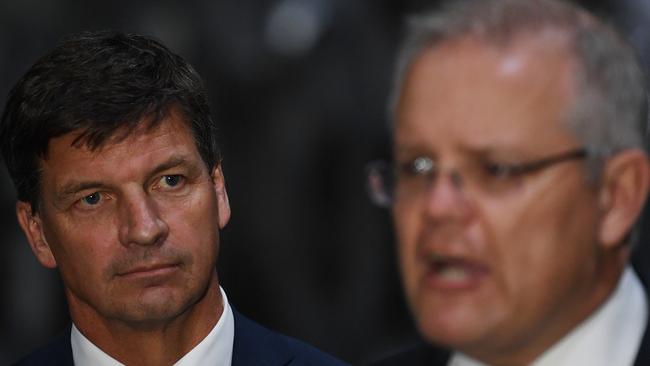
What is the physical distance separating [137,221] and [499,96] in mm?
1455

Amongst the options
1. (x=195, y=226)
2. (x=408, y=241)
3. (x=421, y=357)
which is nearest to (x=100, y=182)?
(x=195, y=226)

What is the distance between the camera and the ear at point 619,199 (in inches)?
108

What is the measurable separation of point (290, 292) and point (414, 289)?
6.03 metres

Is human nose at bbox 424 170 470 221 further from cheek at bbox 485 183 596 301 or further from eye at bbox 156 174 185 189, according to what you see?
eye at bbox 156 174 185 189

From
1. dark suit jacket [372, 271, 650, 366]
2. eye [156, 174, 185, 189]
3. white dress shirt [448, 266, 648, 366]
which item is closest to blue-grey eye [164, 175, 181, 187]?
eye [156, 174, 185, 189]

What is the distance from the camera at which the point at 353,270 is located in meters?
8.89

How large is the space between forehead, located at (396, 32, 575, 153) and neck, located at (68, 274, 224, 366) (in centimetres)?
147

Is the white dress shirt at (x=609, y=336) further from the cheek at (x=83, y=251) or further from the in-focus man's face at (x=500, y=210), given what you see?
the cheek at (x=83, y=251)

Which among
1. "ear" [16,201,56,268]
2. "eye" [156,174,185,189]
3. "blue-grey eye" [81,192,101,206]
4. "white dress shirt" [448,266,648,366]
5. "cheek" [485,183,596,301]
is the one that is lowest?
"ear" [16,201,56,268]

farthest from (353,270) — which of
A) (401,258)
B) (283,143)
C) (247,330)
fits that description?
(401,258)

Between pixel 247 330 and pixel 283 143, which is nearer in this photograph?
pixel 247 330

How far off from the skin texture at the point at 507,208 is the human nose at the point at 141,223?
1239 millimetres

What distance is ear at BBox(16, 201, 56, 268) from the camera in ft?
14.0

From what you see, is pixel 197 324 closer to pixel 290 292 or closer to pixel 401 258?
pixel 401 258
